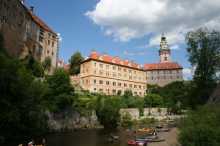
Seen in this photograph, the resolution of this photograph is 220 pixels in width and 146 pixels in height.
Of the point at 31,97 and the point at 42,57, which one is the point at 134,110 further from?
the point at 31,97

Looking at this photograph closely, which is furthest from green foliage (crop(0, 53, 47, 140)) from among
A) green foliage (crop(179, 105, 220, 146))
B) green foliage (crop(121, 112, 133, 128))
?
green foliage (crop(121, 112, 133, 128))

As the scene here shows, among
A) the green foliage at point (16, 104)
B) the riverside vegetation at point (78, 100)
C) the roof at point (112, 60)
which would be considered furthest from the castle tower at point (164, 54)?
the green foliage at point (16, 104)

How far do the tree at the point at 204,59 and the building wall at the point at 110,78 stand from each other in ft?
121

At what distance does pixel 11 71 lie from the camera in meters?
25.6

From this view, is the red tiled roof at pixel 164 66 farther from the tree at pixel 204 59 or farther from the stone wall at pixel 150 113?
the tree at pixel 204 59

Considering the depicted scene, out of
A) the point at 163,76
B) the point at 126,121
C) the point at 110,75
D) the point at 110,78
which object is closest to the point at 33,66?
the point at 126,121

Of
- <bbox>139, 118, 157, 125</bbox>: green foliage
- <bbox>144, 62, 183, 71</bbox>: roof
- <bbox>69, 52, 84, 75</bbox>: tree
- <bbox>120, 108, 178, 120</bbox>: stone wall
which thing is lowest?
<bbox>139, 118, 157, 125</bbox>: green foliage

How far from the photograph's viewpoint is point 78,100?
55094 mm

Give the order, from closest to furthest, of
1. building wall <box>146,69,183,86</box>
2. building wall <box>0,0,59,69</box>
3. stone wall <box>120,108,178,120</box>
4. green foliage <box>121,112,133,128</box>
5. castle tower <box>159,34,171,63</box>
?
building wall <box>0,0,59,69</box>
green foliage <box>121,112,133,128</box>
stone wall <box>120,108,178,120</box>
building wall <box>146,69,183,86</box>
castle tower <box>159,34,171,63</box>

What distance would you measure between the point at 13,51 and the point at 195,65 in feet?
110

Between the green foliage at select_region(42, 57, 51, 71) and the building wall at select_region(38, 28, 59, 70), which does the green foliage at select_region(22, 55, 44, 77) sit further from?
the building wall at select_region(38, 28, 59, 70)

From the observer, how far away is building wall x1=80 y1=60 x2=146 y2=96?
238 feet

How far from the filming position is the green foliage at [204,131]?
17328 millimetres

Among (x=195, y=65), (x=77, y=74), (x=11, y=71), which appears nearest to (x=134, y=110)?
(x=77, y=74)
